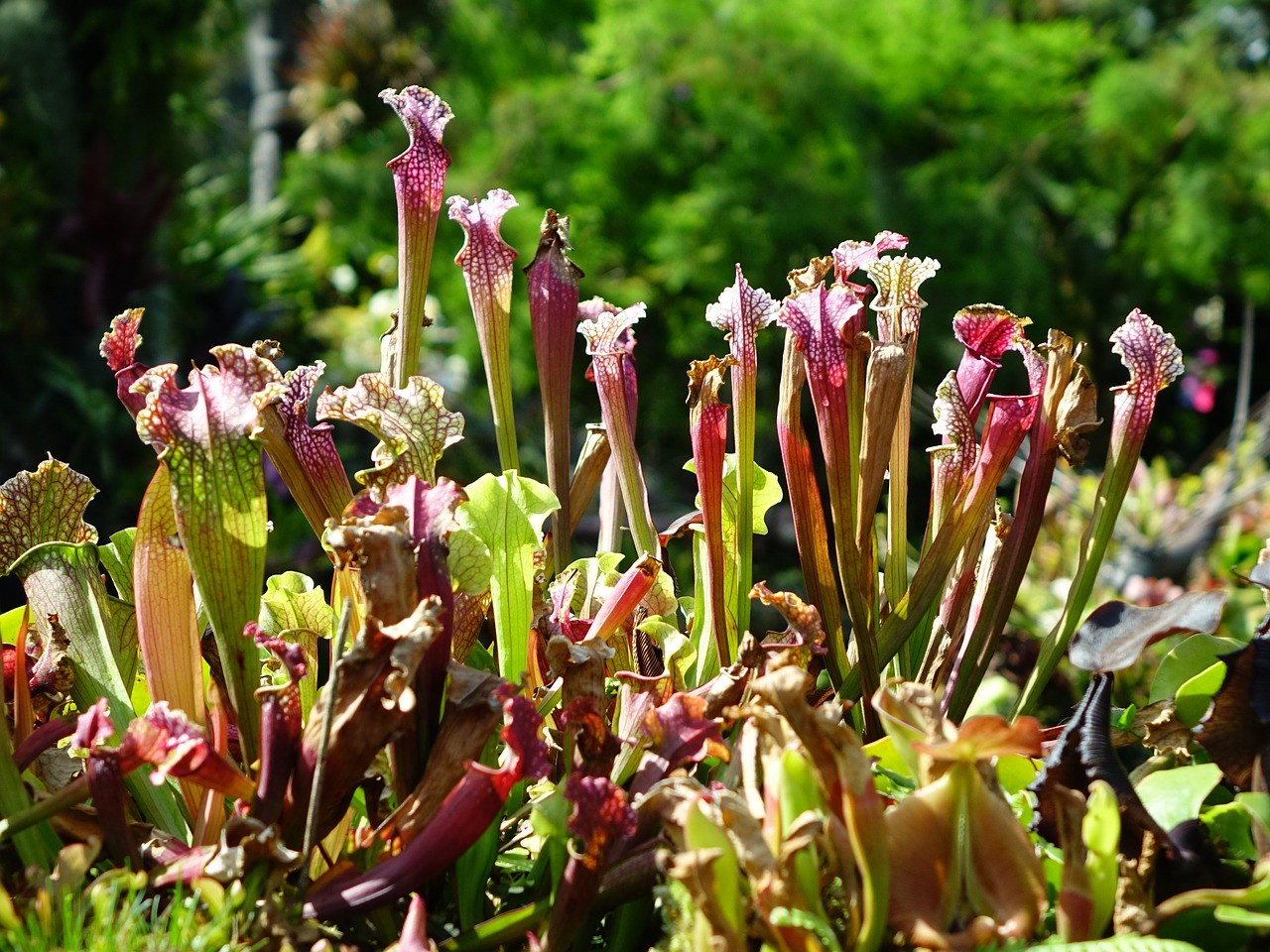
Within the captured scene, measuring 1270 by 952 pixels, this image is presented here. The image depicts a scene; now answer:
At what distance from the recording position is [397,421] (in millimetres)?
565

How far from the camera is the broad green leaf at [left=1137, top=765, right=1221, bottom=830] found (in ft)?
1.63

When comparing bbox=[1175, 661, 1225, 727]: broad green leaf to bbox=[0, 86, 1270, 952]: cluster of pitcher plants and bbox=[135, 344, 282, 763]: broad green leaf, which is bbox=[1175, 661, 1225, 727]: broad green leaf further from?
bbox=[135, 344, 282, 763]: broad green leaf

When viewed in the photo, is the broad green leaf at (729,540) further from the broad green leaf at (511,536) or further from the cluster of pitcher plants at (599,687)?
the broad green leaf at (511,536)

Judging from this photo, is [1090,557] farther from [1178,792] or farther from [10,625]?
[10,625]

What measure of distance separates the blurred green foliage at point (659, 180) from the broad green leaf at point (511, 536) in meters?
3.65

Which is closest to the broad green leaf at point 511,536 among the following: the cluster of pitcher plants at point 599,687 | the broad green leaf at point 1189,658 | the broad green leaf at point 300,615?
the cluster of pitcher plants at point 599,687

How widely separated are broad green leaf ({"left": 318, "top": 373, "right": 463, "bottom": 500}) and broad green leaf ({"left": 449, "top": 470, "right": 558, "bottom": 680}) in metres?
0.03

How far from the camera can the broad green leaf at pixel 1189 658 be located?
567mm

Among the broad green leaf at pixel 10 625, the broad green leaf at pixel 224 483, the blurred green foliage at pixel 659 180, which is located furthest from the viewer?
the blurred green foliage at pixel 659 180

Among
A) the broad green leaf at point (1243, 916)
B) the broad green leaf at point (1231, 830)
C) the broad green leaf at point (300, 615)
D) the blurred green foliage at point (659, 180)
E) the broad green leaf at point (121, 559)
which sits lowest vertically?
the broad green leaf at point (1243, 916)

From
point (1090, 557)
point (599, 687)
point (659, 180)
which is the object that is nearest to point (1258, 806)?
point (1090, 557)

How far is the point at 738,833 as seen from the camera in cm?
44

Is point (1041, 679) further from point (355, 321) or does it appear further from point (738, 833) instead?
point (355, 321)

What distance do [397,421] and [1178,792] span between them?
43 cm
